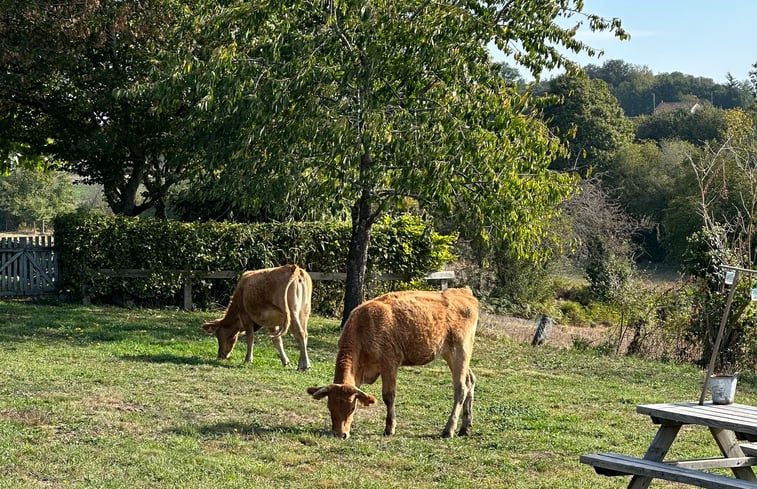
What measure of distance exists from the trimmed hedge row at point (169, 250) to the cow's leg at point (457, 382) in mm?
12871

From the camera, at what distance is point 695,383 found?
1647cm

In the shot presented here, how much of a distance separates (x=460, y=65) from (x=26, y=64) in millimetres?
10596

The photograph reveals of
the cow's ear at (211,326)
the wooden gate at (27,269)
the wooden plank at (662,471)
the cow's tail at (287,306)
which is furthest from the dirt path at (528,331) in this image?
the wooden plank at (662,471)

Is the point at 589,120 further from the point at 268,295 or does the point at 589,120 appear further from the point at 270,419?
the point at 270,419

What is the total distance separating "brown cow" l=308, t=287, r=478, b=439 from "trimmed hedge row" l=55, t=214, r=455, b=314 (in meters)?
12.7

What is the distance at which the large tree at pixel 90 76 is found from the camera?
22016 mm

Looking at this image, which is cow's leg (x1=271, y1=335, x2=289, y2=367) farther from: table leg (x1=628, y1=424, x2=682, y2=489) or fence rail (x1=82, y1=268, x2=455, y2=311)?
table leg (x1=628, y1=424, x2=682, y2=489)

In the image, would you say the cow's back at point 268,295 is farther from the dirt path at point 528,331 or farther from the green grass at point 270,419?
the dirt path at point 528,331

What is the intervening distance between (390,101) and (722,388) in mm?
11711

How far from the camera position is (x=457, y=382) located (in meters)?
10.8

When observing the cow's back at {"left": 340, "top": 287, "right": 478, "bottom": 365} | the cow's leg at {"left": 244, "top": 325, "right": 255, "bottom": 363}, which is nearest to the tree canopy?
the cow's leg at {"left": 244, "top": 325, "right": 255, "bottom": 363}

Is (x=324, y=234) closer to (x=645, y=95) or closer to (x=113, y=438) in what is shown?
(x=113, y=438)

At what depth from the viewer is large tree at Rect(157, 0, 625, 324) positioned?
17.5 metres

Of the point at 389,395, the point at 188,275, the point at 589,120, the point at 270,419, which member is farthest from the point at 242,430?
the point at 589,120
